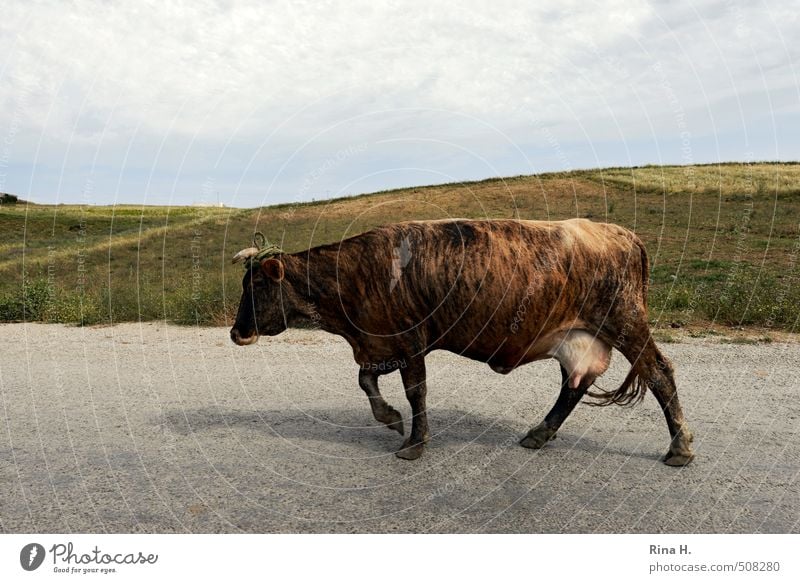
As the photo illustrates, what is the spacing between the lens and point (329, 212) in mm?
32906

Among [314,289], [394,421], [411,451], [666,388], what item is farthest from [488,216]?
[411,451]

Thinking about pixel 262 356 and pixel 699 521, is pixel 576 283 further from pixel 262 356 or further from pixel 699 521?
pixel 262 356

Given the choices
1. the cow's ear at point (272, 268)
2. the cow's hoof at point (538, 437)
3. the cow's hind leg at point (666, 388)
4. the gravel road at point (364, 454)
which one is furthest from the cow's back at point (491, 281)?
the gravel road at point (364, 454)

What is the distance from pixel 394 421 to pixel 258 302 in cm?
185

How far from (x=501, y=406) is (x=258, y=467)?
11.2ft

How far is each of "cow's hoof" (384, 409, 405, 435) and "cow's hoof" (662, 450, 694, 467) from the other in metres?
2.61

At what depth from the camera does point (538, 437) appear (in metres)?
6.47

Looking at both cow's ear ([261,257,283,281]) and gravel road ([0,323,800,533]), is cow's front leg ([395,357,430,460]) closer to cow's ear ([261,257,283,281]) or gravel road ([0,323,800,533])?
gravel road ([0,323,800,533])

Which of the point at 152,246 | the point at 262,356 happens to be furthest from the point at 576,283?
the point at 152,246

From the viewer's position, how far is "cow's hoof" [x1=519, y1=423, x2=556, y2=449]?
21.2 ft

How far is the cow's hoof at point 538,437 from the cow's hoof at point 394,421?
1.27 m
